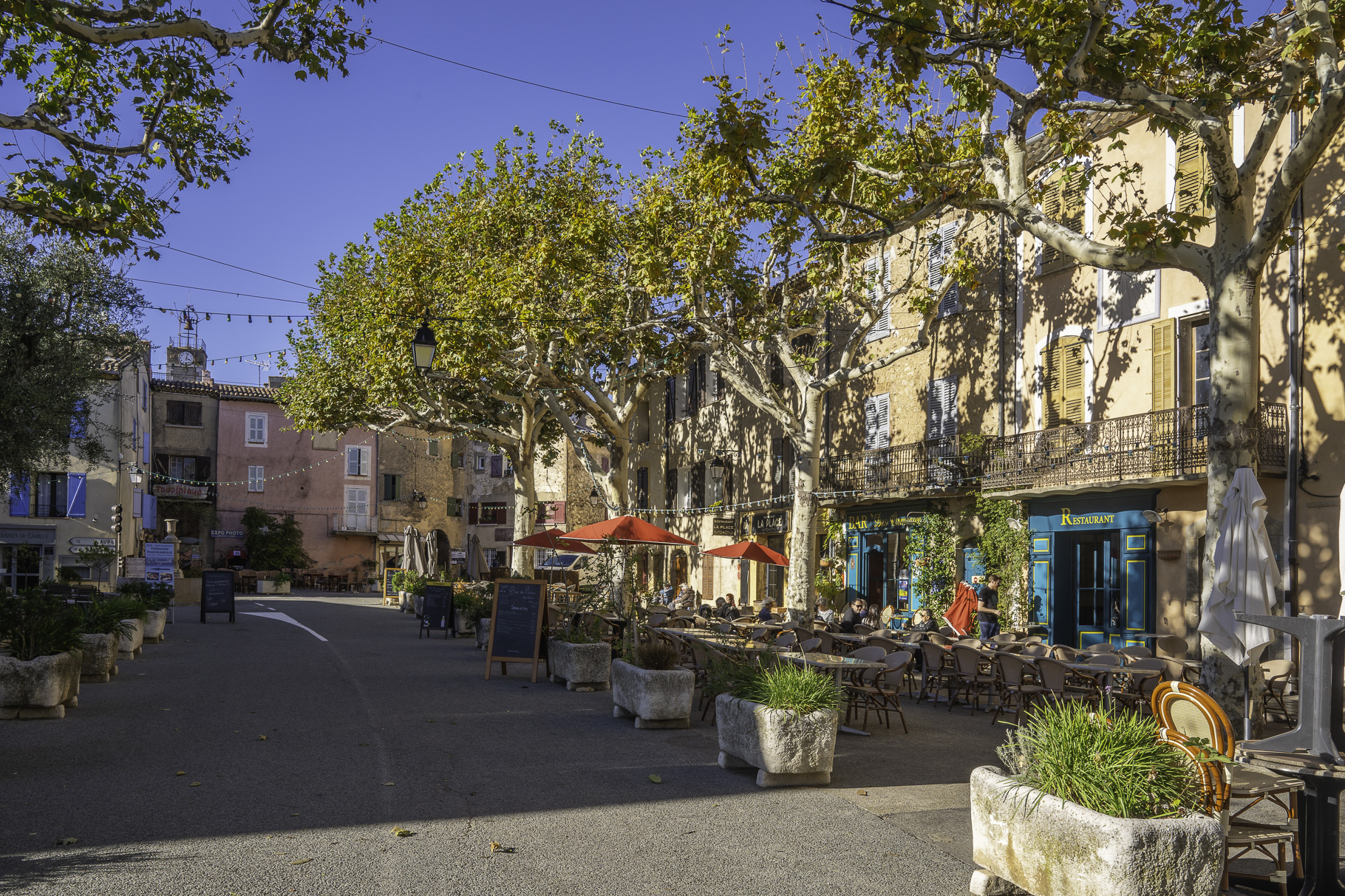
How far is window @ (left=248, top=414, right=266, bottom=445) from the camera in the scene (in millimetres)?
57312

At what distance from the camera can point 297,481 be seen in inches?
2288

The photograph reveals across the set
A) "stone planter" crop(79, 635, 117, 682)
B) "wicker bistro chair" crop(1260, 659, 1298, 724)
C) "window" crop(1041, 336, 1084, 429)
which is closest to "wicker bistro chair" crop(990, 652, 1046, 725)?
"wicker bistro chair" crop(1260, 659, 1298, 724)

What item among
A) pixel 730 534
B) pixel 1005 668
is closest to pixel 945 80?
pixel 1005 668

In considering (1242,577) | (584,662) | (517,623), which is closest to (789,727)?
(1242,577)

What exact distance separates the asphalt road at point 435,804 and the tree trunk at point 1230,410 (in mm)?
2280

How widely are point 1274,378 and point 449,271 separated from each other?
1635 cm

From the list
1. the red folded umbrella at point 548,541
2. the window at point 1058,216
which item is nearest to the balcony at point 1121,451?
the window at point 1058,216

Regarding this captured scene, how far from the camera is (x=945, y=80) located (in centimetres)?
1031

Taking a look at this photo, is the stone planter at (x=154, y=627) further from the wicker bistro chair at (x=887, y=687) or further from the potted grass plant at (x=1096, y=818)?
the potted grass plant at (x=1096, y=818)

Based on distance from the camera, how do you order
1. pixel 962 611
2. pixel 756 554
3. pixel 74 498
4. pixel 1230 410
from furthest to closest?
pixel 74 498
pixel 756 554
pixel 962 611
pixel 1230 410

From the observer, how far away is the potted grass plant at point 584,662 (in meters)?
13.7

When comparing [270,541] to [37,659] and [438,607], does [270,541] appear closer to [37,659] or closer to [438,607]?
[438,607]

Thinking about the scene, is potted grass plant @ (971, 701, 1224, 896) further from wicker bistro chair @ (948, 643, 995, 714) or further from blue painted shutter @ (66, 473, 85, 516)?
blue painted shutter @ (66, 473, 85, 516)

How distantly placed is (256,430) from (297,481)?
3372mm
